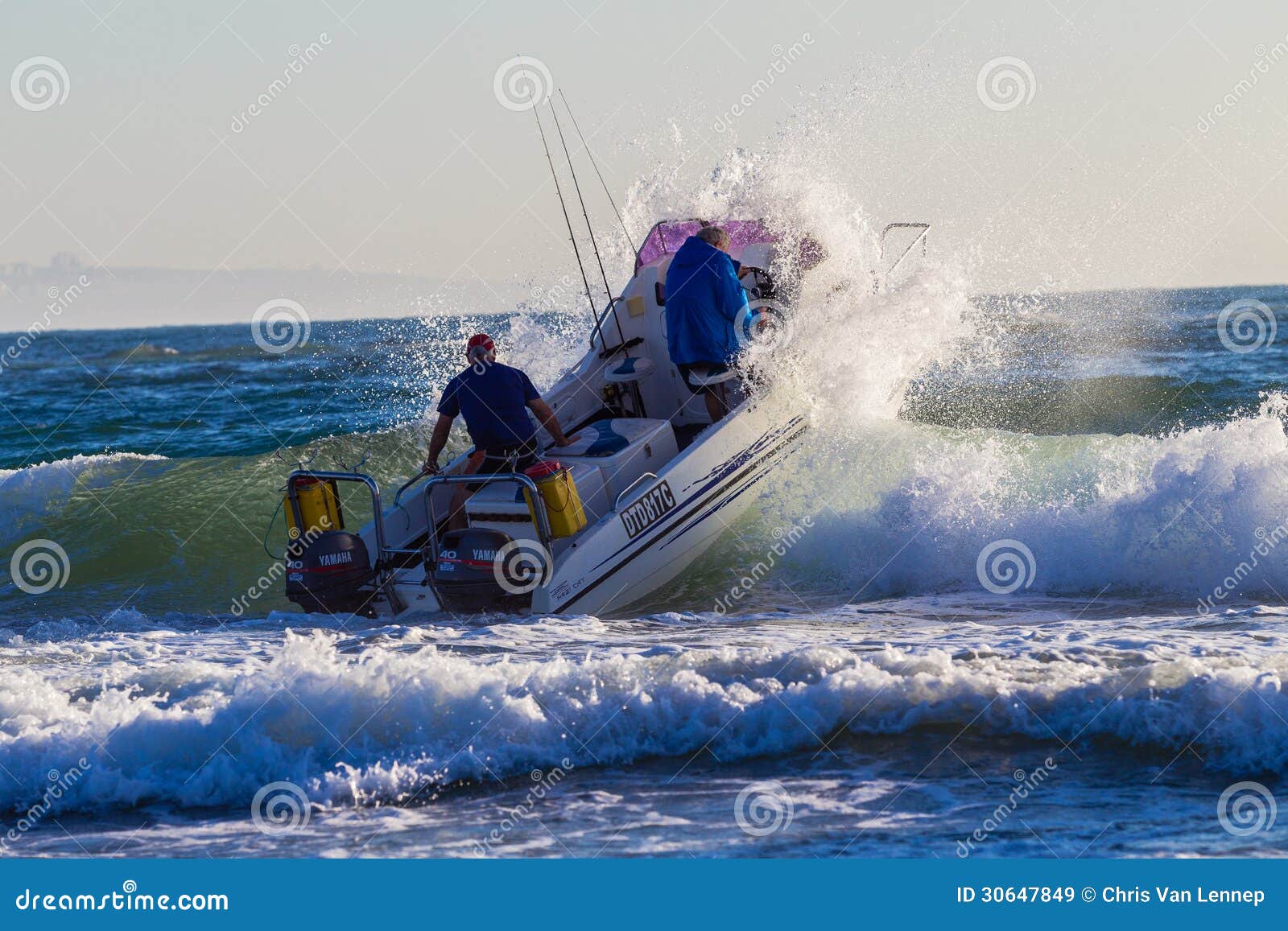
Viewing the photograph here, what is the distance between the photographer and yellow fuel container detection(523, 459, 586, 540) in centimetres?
688

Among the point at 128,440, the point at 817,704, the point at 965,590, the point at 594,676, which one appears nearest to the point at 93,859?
the point at 594,676

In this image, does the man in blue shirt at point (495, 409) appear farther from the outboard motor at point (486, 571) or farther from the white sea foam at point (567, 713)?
the white sea foam at point (567, 713)

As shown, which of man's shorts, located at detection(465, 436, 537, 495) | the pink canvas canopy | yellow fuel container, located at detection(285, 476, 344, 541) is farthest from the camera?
the pink canvas canopy

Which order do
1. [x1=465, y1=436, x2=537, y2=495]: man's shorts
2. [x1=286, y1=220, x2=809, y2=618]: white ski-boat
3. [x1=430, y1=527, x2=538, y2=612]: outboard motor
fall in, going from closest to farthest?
→ [x1=430, y1=527, x2=538, y2=612]: outboard motor, [x1=286, y1=220, x2=809, y2=618]: white ski-boat, [x1=465, y1=436, x2=537, y2=495]: man's shorts

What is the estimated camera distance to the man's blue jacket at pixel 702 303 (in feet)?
26.9

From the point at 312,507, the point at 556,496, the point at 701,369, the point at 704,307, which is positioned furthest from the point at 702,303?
the point at 312,507

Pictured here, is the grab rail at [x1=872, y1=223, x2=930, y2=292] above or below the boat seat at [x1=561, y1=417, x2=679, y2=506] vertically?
above

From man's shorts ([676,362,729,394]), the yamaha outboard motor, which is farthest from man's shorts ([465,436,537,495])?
man's shorts ([676,362,729,394])

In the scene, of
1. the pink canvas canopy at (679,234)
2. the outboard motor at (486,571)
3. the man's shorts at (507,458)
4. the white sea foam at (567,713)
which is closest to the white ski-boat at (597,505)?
the outboard motor at (486,571)

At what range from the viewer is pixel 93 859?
4289 millimetres

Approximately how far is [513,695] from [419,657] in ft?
2.02

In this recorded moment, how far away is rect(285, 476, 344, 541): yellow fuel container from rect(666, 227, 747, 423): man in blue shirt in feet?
8.40

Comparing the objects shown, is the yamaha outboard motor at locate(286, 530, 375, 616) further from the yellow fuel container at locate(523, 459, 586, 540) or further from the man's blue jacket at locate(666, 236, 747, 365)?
the man's blue jacket at locate(666, 236, 747, 365)

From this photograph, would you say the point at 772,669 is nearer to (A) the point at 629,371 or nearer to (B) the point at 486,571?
(B) the point at 486,571
